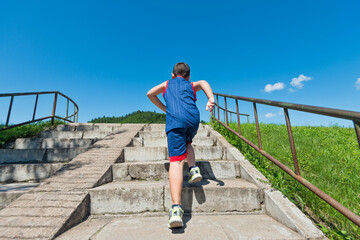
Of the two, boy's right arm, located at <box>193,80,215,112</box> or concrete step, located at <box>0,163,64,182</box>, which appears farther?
concrete step, located at <box>0,163,64,182</box>

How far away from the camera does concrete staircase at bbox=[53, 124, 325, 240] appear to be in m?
1.45

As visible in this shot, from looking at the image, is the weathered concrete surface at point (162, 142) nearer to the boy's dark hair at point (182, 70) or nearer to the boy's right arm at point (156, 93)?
the boy's right arm at point (156, 93)

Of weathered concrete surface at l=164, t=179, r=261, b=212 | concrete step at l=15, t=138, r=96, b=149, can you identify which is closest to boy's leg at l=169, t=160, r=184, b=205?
weathered concrete surface at l=164, t=179, r=261, b=212

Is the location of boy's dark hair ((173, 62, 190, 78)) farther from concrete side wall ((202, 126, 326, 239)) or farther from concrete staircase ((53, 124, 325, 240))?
concrete side wall ((202, 126, 326, 239))

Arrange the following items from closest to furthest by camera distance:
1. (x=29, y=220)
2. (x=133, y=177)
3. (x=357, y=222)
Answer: (x=357, y=222), (x=29, y=220), (x=133, y=177)

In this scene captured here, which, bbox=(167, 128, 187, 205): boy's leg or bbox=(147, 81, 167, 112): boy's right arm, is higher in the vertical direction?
bbox=(147, 81, 167, 112): boy's right arm

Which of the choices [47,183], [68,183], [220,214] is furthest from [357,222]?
[47,183]

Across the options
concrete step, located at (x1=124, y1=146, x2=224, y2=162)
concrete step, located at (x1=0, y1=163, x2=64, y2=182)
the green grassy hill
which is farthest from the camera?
the green grassy hill

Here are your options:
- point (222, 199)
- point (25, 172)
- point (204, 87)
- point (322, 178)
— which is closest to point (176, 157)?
point (222, 199)

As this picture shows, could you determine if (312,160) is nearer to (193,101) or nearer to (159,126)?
(193,101)

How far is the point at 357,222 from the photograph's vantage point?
1.17 m

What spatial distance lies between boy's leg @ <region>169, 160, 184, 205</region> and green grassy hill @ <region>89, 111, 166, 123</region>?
52.9 feet

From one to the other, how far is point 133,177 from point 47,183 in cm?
101

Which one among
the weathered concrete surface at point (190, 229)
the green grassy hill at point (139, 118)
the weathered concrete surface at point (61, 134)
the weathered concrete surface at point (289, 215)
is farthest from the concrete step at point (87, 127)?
the green grassy hill at point (139, 118)
